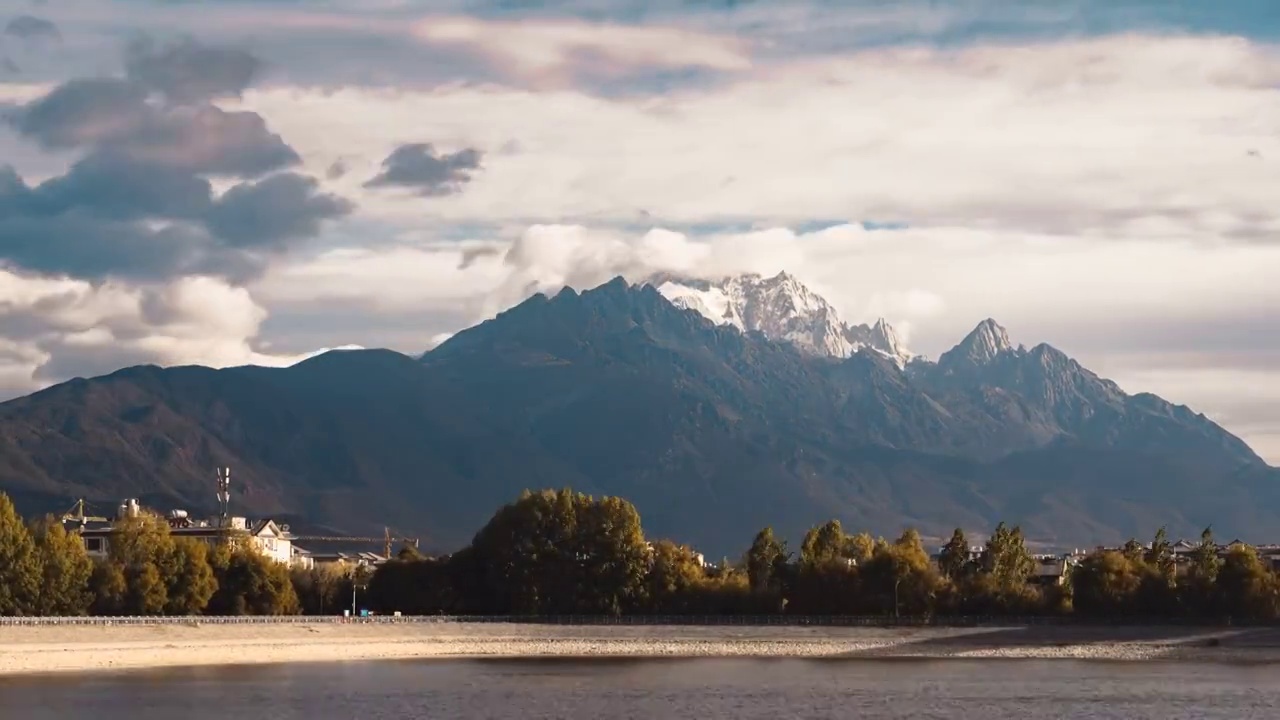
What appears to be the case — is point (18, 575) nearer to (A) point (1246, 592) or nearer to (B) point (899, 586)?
(B) point (899, 586)

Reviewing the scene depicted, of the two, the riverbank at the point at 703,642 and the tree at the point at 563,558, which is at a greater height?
the tree at the point at 563,558

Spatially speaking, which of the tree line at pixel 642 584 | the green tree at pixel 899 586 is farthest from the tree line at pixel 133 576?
the green tree at pixel 899 586

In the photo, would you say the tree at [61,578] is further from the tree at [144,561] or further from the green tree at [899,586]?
the green tree at [899,586]

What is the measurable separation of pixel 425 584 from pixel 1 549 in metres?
44.8

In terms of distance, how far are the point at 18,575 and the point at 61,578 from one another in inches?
146

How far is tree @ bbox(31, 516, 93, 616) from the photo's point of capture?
166125mm

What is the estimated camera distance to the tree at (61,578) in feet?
545

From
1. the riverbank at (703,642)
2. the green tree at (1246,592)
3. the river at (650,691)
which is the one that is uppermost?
the green tree at (1246,592)

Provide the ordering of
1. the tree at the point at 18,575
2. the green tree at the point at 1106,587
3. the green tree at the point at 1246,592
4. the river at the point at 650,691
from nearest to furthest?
1. the river at the point at 650,691
2. the tree at the point at 18,575
3. the green tree at the point at 1246,592
4. the green tree at the point at 1106,587

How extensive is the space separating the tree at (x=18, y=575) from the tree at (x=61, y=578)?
0.91 metres

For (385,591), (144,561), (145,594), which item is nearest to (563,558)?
(385,591)

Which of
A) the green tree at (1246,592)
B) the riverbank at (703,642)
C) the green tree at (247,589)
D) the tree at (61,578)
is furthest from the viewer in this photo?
the green tree at (1246,592)

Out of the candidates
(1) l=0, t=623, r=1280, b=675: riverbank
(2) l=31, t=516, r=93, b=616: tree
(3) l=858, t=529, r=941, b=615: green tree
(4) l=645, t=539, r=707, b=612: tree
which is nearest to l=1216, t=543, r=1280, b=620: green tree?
(1) l=0, t=623, r=1280, b=675: riverbank

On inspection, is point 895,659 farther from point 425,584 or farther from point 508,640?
point 425,584
